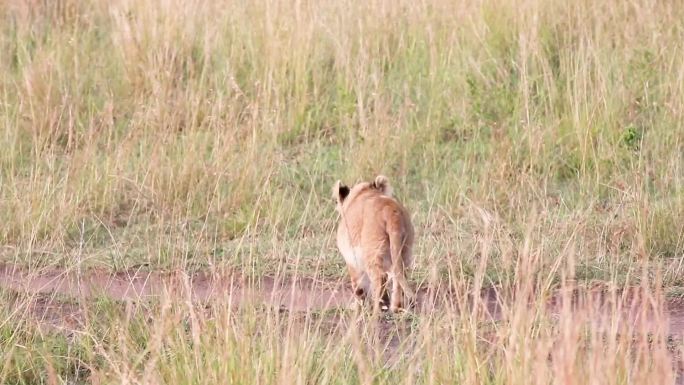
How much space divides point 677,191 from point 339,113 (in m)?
2.45

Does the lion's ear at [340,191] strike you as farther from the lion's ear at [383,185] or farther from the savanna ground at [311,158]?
the savanna ground at [311,158]

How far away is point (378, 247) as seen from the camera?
5965 millimetres

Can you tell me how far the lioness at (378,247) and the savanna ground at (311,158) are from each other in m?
0.15

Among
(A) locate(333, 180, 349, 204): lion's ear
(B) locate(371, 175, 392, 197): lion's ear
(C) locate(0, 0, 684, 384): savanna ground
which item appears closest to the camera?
(C) locate(0, 0, 684, 384): savanna ground

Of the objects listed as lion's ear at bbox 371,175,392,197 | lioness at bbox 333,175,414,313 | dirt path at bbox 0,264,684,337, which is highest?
lion's ear at bbox 371,175,392,197

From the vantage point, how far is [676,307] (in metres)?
6.41

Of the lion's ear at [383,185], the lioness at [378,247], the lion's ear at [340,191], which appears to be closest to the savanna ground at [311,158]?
the lioness at [378,247]

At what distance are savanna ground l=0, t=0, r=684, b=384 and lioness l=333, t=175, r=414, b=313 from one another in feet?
0.50

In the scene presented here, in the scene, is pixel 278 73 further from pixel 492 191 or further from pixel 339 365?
pixel 339 365

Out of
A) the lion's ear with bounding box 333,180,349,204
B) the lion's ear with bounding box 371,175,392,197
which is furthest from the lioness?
the lion's ear with bounding box 333,180,349,204

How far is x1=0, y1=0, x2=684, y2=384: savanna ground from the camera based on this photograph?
19.2ft

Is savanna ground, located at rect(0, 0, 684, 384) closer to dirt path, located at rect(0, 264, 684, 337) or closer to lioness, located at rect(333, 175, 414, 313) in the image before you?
dirt path, located at rect(0, 264, 684, 337)

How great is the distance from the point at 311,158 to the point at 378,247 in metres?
2.88

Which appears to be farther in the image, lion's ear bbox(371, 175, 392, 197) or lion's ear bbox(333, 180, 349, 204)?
lion's ear bbox(333, 180, 349, 204)
